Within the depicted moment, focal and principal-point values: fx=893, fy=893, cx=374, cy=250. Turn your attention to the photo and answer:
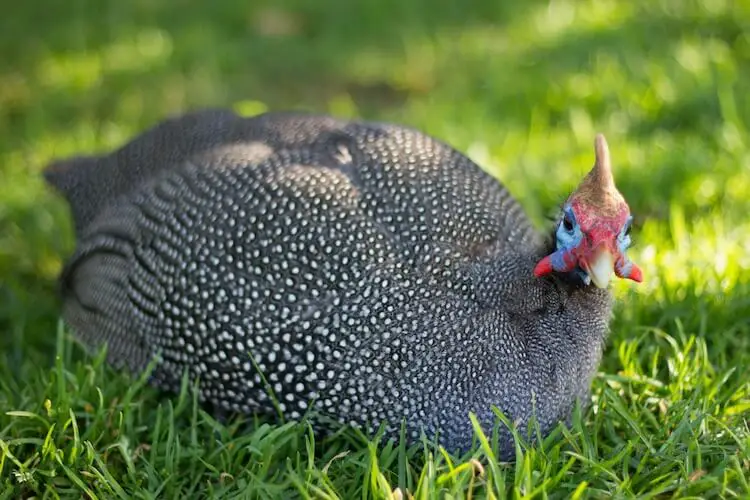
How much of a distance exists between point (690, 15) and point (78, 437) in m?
4.03

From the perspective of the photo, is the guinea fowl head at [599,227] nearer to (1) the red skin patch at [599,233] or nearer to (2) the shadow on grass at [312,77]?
(1) the red skin patch at [599,233]

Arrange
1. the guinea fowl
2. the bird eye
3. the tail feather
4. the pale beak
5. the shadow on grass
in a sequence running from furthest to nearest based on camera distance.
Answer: the shadow on grass, the tail feather, the guinea fowl, the bird eye, the pale beak

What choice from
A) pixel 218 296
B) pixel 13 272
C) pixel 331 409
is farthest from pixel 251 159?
pixel 13 272

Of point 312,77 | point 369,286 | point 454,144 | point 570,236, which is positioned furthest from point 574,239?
point 312,77

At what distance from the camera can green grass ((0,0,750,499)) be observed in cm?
221

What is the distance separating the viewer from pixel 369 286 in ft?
7.62

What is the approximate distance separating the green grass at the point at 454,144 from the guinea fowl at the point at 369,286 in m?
0.11

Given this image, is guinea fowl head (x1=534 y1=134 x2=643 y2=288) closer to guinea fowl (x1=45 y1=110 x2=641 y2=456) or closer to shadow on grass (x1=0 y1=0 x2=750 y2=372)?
guinea fowl (x1=45 y1=110 x2=641 y2=456)

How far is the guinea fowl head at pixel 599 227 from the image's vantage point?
2.05 m

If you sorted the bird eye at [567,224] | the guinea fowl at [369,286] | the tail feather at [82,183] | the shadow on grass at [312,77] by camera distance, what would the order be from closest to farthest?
1. the bird eye at [567,224]
2. the guinea fowl at [369,286]
3. the tail feather at [82,183]
4. the shadow on grass at [312,77]

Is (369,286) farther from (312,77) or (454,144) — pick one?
(312,77)

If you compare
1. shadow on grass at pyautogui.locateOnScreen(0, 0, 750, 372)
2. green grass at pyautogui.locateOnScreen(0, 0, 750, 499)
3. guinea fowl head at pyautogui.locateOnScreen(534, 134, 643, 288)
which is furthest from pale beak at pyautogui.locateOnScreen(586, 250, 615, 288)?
shadow on grass at pyautogui.locateOnScreen(0, 0, 750, 372)

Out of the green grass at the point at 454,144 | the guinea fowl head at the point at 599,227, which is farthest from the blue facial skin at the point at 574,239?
the green grass at the point at 454,144

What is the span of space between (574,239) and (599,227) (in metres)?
0.09
